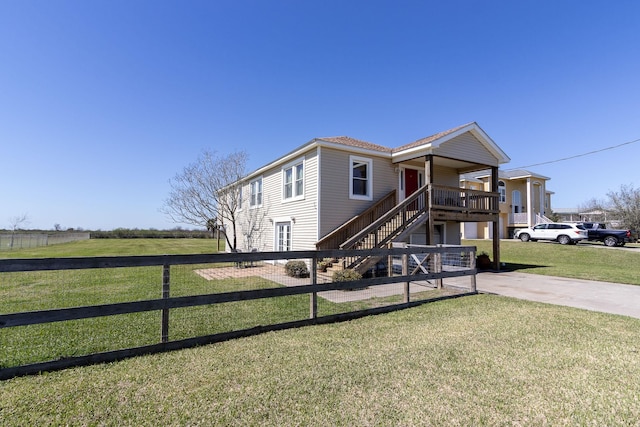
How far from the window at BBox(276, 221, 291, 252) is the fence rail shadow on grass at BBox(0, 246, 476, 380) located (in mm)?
5423

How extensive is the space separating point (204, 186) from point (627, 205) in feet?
119

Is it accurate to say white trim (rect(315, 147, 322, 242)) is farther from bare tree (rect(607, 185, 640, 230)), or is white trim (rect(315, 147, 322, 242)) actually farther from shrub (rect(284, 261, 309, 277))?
Answer: bare tree (rect(607, 185, 640, 230))

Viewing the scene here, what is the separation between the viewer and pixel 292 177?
43.2 ft

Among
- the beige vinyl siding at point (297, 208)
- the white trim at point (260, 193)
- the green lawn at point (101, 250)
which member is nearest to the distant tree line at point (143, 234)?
the green lawn at point (101, 250)

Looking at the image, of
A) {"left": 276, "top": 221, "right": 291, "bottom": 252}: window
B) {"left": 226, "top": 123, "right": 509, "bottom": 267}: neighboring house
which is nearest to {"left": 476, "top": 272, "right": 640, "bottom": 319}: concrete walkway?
{"left": 226, "top": 123, "right": 509, "bottom": 267}: neighboring house

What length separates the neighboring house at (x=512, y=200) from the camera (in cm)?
2680

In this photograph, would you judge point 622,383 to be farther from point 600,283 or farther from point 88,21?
point 88,21

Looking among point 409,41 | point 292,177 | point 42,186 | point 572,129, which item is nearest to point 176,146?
point 292,177

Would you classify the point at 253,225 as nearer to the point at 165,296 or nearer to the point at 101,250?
the point at 165,296

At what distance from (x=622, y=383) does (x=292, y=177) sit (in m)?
11.5

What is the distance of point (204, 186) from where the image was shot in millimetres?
17234

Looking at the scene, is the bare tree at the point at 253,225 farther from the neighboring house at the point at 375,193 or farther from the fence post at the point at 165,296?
the fence post at the point at 165,296

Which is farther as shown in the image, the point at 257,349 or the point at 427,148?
the point at 427,148

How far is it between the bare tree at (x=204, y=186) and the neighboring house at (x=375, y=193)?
3962 millimetres
